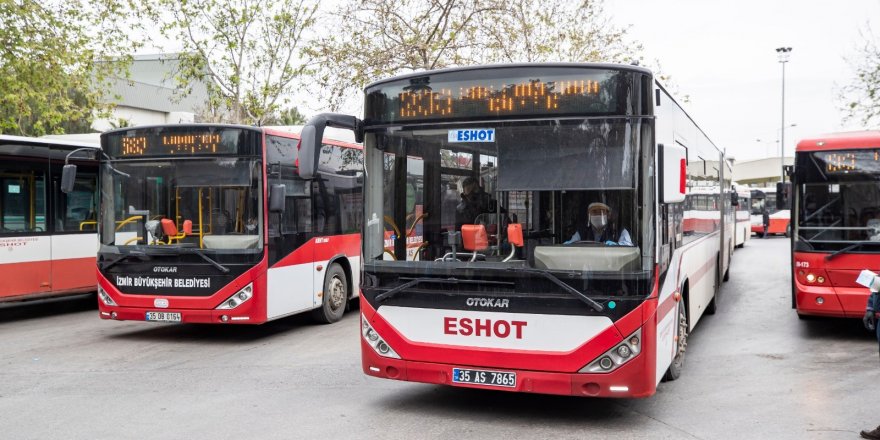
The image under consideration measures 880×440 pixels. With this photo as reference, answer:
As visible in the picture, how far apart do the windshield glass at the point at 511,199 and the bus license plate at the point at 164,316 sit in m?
4.47

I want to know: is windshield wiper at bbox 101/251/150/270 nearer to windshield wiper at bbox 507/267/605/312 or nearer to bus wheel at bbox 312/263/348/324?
bus wheel at bbox 312/263/348/324

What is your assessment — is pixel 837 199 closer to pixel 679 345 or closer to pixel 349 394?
pixel 679 345

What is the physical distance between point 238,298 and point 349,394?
3.20 meters

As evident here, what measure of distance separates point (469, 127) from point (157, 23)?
16.6 meters

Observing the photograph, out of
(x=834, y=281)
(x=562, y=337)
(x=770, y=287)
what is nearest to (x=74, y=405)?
(x=562, y=337)

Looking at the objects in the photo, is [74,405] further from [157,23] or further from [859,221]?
[157,23]

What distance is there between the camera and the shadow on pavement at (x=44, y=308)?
13594 mm

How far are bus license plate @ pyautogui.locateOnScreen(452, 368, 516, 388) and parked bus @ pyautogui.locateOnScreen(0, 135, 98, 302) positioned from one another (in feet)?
27.6

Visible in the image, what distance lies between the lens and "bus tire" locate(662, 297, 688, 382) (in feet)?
25.3

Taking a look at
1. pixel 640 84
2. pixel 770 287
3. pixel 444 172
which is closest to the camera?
pixel 640 84

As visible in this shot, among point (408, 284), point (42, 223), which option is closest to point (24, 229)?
point (42, 223)

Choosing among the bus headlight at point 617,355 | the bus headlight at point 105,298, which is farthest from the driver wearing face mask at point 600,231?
the bus headlight at point 105,298

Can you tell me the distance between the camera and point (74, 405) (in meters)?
7.07

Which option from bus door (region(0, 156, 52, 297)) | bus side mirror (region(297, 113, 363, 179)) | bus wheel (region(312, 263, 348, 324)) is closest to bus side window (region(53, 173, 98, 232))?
bus door (region(0, 156, 52, 297))
